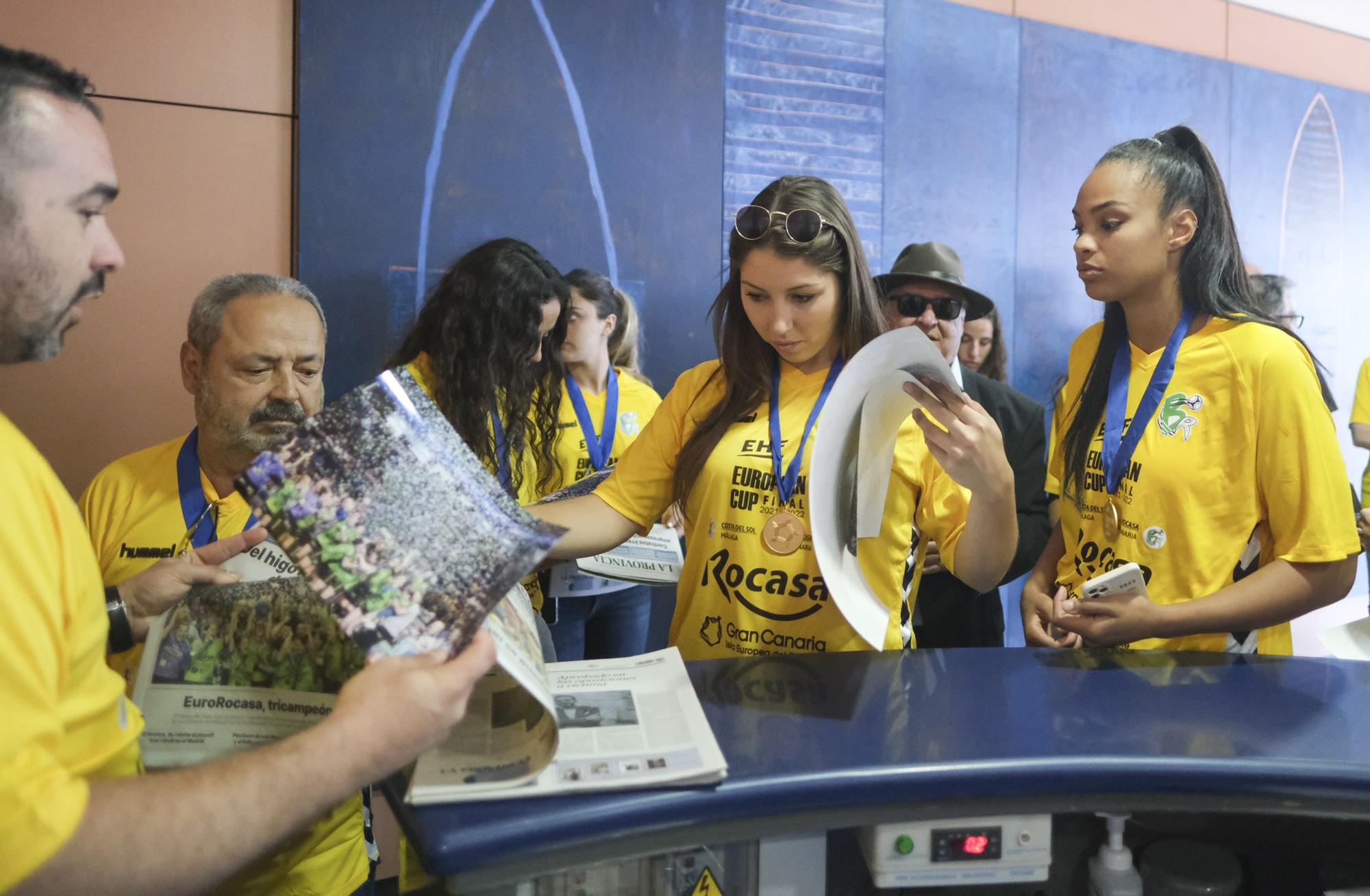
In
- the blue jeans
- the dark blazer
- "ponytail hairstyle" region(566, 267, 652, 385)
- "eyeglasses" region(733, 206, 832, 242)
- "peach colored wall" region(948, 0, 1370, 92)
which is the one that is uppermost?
"peach colored wall" region(948, 0, 1370, 92)

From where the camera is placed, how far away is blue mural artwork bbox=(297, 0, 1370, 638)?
3.22 meters

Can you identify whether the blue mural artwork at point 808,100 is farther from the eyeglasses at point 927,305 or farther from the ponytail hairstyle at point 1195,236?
the ponytail hairstyle at point 1195,236

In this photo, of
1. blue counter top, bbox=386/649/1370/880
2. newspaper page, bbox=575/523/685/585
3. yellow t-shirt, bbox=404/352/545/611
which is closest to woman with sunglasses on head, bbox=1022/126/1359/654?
blue counter top, bbox=386/649/1370/880

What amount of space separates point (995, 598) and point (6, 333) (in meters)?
2.71

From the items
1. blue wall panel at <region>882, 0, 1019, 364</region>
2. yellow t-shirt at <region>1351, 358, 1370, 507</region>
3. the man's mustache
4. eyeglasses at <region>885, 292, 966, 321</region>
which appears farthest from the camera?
yellow t-shirt at <region>1351, 358, 1370, 507</region>

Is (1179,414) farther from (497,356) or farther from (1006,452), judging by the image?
(497,356)

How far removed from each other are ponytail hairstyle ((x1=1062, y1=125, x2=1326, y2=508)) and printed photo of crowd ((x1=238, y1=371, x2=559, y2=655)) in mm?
1397

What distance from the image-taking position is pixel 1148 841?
1.39 meters

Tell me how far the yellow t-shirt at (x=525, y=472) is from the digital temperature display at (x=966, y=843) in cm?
192

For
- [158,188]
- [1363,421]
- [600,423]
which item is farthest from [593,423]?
[1363,421]

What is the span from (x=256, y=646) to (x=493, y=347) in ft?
6.34

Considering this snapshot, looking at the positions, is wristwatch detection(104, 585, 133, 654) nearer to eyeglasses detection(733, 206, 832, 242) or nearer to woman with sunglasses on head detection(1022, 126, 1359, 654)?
eyeglasses detection(733, 206, 832, 242)

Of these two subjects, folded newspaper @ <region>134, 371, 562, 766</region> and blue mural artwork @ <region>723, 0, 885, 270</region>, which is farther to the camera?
blue mural artwork @ <region>723, 0, 885, 270</region>

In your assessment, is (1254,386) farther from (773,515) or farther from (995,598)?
(995,598)
